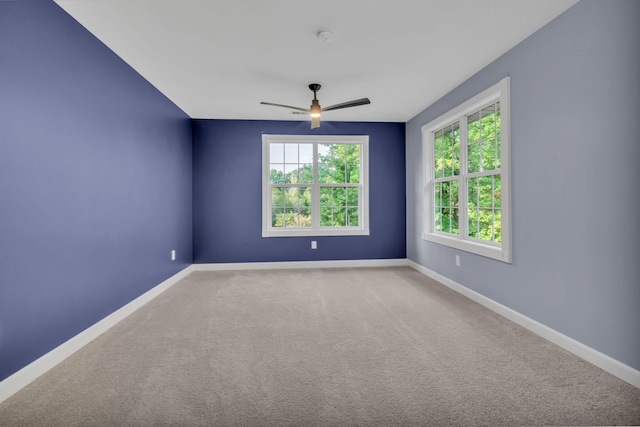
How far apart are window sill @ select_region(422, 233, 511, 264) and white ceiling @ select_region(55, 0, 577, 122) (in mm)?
1891

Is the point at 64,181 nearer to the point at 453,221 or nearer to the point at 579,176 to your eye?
the point at 579,176

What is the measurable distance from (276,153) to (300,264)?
1953 millimetres

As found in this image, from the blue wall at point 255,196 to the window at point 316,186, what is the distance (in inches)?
4.8

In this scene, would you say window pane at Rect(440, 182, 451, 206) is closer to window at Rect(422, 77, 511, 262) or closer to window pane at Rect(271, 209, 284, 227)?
window at Rect(422, 77, 511, 262)

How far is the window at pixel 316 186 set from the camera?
18.2 ft

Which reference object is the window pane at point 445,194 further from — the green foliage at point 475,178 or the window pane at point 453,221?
the window pane at point 453,221

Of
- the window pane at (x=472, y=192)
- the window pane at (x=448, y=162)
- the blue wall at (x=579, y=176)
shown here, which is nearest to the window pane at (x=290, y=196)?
the window pane at (x=448, y=162)

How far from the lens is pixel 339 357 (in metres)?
2.28

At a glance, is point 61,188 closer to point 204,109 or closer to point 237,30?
point 237,30

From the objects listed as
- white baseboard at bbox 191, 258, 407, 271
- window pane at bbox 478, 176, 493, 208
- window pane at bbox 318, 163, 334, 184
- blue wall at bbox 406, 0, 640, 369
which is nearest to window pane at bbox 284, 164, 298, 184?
window pane at bbox 318, 163, 334, 184

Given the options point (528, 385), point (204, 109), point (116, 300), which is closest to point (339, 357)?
point (528, 385)

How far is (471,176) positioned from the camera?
3775mm

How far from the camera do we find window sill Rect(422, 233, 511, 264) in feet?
10.1

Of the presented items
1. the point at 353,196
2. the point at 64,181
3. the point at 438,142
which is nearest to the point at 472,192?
the point at 438,142
